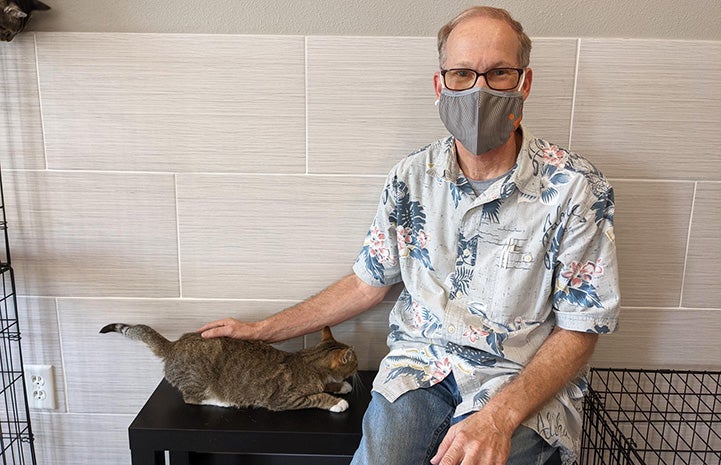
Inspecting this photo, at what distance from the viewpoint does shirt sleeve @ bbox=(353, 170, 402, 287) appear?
1315 mm

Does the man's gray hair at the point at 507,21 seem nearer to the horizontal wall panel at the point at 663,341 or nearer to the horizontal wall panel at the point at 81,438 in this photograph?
the horizontal wall panel at the point at 663,341

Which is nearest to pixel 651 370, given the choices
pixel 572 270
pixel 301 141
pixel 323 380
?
pixel 572 270

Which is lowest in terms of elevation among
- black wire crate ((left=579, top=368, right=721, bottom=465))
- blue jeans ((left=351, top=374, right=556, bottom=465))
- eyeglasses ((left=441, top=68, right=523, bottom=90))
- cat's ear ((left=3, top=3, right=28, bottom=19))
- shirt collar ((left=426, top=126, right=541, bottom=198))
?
black wire crate ((left=579, top=368, right=721, bottom=465))

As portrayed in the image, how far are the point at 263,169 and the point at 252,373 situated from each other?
1.68 feet

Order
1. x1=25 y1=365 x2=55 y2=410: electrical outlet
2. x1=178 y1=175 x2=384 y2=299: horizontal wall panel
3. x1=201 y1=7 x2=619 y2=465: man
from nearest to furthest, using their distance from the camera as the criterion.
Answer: x1=201 y1=7 x2=619 y2=465: man
x1=178 y1=175 x2=384 y2=299: horizontal wall panel
x1=25 y1=365 x2=55 y2=410: electrical outlet

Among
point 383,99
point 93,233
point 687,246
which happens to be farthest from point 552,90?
point 93,233

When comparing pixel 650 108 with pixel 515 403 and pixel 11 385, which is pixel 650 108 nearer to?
pixel 515 403

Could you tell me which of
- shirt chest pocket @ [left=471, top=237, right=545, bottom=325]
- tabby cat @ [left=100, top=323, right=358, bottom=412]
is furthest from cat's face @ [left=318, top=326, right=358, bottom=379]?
shirt chest pocket @ [left=471, top=237, right=545, bottom=325]

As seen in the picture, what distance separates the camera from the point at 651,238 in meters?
1.45

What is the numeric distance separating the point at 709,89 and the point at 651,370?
28.9 inches

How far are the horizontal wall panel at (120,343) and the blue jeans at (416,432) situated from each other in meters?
0.45

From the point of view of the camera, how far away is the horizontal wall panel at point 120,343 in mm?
1527

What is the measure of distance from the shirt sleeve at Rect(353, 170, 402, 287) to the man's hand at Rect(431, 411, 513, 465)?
0.42 m

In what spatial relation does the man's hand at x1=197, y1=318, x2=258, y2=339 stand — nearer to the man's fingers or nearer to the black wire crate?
the man's fingers
